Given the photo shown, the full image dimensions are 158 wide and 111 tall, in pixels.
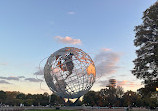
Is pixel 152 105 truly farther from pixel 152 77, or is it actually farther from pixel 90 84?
pixel 152 77

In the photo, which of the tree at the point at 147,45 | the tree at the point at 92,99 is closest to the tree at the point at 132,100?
the tree at the point at 92,99

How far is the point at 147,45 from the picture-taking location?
63.0 feet

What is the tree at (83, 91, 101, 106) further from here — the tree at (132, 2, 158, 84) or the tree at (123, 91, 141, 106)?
the tree at (132, 2, 158, 84)

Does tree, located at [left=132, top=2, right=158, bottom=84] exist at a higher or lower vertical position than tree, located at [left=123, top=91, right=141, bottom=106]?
higher

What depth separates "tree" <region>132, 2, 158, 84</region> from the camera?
18953mm

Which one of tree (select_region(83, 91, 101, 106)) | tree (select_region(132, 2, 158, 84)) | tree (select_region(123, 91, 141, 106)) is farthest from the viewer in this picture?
tree (select_region(83, 91, 101, 106))

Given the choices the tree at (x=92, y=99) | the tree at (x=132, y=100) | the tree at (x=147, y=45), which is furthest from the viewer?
the tree at (x=92, y=99)

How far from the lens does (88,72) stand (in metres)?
38.4

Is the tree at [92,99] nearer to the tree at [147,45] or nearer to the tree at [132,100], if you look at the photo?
the tree at [132,100]

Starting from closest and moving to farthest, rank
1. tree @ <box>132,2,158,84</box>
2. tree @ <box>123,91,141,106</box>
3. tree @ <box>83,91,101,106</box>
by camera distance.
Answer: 1. tree @ <box>132,2,158,84</box>
2. tree @ <box>123,91,141,106</box>
3. tree @ <box>83,91,101,106</box>

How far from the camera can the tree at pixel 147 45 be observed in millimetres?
18953

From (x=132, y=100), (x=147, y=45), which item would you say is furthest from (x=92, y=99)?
(x=147, y=45)

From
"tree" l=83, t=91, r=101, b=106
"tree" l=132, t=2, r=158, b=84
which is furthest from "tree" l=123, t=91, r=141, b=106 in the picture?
"tree" l=132, t=2, r=158, b=84

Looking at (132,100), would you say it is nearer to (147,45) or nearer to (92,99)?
(92,99)
